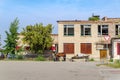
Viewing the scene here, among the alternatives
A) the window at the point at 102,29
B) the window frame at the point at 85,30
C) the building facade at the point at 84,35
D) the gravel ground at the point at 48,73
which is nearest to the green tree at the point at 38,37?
the building facade at the point at 84,35

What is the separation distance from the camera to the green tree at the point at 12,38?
77.1 meters

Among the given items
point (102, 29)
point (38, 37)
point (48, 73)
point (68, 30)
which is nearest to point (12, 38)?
point (38, 37)

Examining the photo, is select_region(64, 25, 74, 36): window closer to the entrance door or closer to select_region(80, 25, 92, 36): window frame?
select_region(80, 25, 92, 36): window frame

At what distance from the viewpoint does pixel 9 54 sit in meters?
73.4

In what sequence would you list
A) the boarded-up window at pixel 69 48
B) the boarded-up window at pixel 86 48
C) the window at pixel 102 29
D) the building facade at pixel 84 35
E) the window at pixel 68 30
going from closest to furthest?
the boarded-up window at pixel 86 48, the boarded-up window at pixel 69 48, the building facade at pixel 84 35, the window at pixel 68 30, the window at pixel 102 29

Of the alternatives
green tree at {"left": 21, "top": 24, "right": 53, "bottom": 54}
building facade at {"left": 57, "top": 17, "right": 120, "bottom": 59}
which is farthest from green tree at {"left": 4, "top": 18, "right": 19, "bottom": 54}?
building facade at {"left": 57, "top": 17, "right": 120, "bottom": 59}

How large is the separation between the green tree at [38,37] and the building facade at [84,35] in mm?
2586

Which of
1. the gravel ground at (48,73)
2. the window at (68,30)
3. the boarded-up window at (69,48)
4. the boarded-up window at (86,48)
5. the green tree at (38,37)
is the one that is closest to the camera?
the gravel ground at (48,73)

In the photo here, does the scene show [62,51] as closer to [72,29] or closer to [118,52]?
[72,29]

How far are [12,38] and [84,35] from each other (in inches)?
530

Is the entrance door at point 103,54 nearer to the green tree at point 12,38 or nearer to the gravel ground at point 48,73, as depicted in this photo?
the green tree at point 12,38

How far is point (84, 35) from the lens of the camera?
75.8m

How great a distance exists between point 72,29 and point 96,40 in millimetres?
4816

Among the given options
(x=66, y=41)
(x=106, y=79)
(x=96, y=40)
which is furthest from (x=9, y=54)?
(x=106, y=79)
